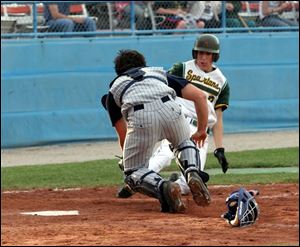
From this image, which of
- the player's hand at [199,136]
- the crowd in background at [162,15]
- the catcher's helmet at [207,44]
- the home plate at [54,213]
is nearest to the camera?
the player's hand at [199,136]

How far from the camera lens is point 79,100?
54.1ft

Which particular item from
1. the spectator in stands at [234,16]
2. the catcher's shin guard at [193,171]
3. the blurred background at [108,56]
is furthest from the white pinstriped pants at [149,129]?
the spectator in stands at [234,16]

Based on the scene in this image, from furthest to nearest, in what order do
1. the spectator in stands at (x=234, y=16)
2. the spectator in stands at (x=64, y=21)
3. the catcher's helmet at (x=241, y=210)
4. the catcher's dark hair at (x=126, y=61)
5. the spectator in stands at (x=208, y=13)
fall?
the spectator in stands at (x=234, y=16), the spectator in stands at (x=208, y=13), the spectator in stands at (x=64, y=21), the catcher's dark hair at (x=126, y=61), the catcher's helmet at (x=241, y=210)

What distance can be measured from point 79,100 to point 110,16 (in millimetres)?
1499

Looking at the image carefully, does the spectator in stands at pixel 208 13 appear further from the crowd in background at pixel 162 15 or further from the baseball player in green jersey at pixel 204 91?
the baseball player in green jersey at pixel 204 91

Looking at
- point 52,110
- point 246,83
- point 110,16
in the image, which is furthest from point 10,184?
point 246,83

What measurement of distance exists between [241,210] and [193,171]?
692 mm

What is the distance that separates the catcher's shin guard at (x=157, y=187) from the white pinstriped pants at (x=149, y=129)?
0.31 ft

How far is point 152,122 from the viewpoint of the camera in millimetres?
8172

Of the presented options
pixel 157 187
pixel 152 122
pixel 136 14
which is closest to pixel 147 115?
pixel 152 122

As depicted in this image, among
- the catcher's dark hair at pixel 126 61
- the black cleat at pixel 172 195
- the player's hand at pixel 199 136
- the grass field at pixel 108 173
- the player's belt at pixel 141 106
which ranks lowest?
the grass field at pixel 108 173

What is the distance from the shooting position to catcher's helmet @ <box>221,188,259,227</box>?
769 centimetres

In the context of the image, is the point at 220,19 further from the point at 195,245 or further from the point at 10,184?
the point at 195,245

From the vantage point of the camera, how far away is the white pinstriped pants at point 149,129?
817cm
